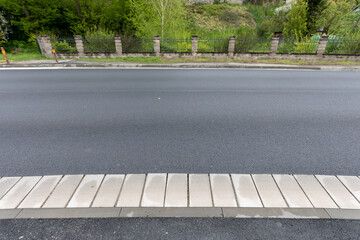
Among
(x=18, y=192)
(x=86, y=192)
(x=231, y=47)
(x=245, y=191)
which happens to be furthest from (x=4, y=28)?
(x=245, y=191)

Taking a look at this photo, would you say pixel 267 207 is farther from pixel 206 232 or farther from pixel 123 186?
pixel 123 186

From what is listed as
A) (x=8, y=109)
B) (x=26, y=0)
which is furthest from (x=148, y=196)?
(x=26, y=0)

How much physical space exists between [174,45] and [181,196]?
1561 cm

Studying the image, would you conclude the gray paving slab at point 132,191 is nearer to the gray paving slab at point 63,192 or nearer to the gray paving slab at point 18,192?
the gray paving slab at point 63,192

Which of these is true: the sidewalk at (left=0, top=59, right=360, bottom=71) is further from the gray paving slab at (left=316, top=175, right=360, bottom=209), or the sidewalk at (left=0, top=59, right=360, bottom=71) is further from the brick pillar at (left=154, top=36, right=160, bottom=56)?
the gray paving slab at (left=316, top=175, right=360, bottom=209)

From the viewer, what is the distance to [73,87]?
7617 mm

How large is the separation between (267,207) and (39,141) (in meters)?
4.37

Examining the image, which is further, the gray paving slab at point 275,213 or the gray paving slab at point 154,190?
the gray paving slab at point 154,190

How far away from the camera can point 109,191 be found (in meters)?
2.70

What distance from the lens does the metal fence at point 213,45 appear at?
51.9 ft

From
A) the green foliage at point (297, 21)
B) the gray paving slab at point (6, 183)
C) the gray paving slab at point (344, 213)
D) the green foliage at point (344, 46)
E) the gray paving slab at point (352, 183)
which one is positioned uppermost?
the green foliage at point (297, 21)

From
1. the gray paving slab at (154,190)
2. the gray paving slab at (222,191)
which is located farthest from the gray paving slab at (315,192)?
the gray paving slab at (154,190)

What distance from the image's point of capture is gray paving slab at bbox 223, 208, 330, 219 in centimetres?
233

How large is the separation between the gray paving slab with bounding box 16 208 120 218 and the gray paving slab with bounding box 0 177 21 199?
0.63m
